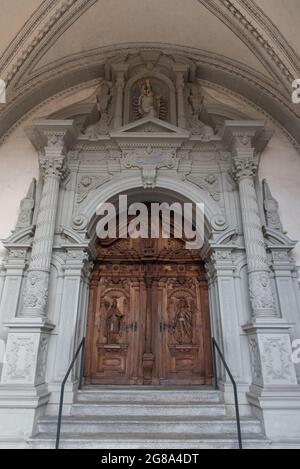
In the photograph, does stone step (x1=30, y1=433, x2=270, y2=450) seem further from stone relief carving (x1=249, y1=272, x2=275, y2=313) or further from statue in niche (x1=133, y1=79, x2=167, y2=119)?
statue in niche (x1=133, y1=79, x2=167, y2=119)

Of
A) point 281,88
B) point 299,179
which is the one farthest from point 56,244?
point 281,88

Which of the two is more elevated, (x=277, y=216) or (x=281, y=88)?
(x=281, y=88)

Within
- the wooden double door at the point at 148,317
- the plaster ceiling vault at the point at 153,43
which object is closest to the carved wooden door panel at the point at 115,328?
the wooden double door at the point at 148,317

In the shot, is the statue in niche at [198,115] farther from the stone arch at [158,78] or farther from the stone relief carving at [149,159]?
the stone relief carving at [149,159]

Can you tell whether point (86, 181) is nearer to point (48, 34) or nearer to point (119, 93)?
point (119, 93)

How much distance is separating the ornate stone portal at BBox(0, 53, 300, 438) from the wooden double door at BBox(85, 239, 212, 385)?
0.18 ft

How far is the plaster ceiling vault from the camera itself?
6074 mm

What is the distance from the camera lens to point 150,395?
16.0ft

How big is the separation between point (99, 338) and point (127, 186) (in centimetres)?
288

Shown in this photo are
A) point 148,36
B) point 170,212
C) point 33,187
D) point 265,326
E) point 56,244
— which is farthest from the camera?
point 148,36

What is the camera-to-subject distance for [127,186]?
20.6 ft

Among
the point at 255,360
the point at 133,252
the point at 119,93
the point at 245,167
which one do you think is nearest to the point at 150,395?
the point at 255,360
